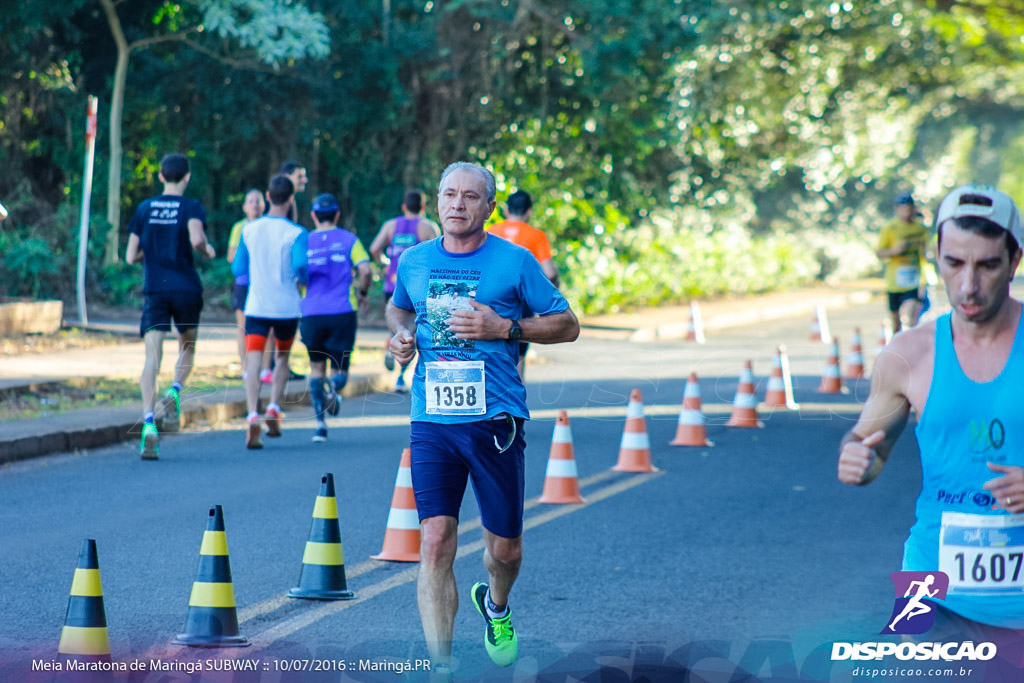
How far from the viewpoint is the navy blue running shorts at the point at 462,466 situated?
5.21 m

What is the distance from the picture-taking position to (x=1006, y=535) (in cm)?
341

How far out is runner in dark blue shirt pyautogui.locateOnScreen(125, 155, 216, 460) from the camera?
10539mm

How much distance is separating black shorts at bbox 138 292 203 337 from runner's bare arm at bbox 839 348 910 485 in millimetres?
7616

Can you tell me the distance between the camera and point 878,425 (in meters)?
3.55

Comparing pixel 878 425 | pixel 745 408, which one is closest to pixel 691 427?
pixel 745 408

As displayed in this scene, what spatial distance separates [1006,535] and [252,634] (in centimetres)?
335

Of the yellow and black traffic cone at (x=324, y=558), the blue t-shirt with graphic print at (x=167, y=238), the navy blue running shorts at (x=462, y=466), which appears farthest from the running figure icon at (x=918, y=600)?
the blue t-shirt with graphic print at (x=167, y=238)

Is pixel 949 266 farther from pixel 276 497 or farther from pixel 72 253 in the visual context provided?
pixel 72 253

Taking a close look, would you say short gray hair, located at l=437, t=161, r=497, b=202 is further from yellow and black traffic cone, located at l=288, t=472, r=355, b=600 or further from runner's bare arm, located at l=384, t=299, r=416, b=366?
yellow and black traffic cone, located at l=288, t=472, r=355, b=600

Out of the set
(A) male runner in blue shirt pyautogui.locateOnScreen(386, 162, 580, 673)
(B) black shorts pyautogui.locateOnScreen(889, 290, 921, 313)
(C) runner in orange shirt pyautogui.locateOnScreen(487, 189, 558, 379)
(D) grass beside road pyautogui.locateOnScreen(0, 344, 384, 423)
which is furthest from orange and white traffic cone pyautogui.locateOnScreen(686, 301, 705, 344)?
(A) male runner in blue shirt pyautogui.locateOnScreen(386, 162, 580, 673)

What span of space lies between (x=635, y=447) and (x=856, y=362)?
9.79m

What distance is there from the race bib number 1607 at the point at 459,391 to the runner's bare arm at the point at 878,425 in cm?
186

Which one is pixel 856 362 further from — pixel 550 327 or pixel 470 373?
pixel 470 373

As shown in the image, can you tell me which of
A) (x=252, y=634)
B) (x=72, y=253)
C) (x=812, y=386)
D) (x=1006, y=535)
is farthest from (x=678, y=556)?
(x=72, y=253)
